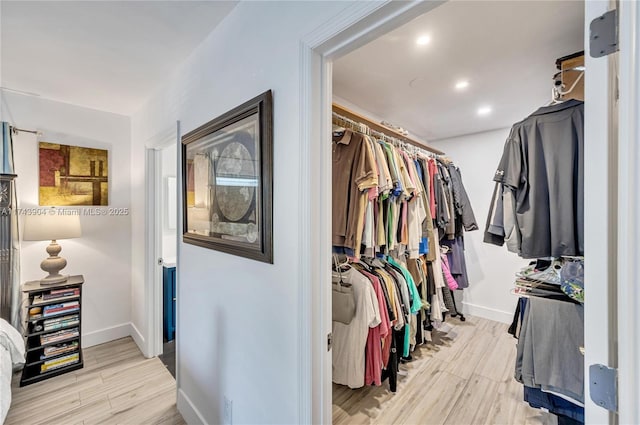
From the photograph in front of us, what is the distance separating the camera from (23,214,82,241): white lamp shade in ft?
7.48

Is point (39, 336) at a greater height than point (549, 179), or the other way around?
→ point (549, 179)

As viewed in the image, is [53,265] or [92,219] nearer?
[53,265]

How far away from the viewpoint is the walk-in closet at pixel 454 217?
1202 mm

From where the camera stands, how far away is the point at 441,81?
212 centimetres

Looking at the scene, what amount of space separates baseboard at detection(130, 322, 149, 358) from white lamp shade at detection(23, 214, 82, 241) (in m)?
1.19

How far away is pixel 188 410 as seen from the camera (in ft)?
5.95

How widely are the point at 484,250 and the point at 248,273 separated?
3426 mm

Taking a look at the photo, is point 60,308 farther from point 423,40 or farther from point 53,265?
point 423,40

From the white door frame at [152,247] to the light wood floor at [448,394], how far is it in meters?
1.87

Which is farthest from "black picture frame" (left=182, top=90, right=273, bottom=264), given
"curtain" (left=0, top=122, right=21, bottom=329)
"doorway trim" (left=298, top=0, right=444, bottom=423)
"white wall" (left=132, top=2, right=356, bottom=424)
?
"curtain" (left=0, top=122, right=21, bottom=329)

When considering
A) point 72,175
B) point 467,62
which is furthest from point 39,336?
point 467,62

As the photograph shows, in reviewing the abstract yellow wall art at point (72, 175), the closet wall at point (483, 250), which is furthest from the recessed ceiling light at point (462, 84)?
the abstract yellow wall art at point (72, 175)

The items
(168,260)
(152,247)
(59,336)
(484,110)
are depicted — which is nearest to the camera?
(59,336)

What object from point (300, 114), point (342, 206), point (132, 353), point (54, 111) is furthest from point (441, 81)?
point (132, 353)
